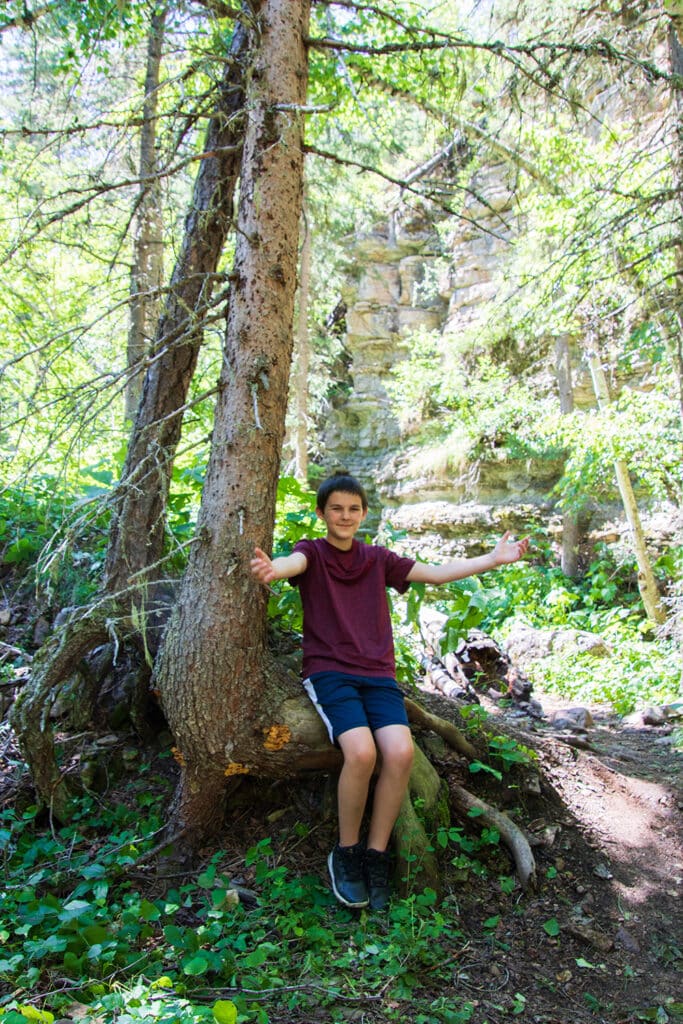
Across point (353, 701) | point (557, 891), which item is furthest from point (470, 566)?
point (557, 891)

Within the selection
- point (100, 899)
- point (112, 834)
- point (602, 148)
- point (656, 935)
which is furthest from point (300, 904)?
point (602, 148)

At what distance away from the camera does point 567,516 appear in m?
14.5

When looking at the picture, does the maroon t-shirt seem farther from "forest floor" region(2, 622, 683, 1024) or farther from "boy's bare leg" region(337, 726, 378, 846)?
"forest floor" region(2, 622, 683, 1024)

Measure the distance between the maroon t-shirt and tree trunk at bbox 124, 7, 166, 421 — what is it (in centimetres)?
147

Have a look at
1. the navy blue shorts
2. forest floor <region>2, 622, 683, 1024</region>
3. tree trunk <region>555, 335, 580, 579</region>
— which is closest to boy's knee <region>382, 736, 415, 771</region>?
the navy blue shorts

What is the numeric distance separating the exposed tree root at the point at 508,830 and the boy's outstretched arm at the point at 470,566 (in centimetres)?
134

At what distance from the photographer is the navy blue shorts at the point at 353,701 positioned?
3156 millimetres

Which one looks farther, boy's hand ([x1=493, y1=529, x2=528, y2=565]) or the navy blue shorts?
boy's hand ([x1=493, y1=529, x2=528, y2=565])

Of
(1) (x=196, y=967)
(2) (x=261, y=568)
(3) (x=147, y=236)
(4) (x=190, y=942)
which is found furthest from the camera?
(3) (x=147, y=236)

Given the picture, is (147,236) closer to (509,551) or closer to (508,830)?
(509,551)

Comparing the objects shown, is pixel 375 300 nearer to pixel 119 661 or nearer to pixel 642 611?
pixel 642 611

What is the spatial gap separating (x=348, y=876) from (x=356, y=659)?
105 centimetres

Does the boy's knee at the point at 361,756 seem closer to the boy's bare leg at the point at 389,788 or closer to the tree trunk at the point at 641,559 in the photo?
the boy's bare leg at the point at 389,788

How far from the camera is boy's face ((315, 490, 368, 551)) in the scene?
142 inches
